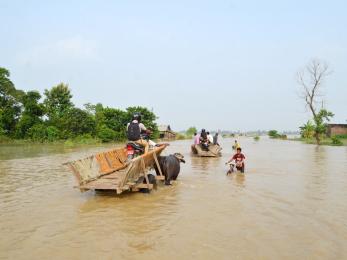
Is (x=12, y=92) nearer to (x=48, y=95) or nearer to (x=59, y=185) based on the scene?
(x=48, y=95)

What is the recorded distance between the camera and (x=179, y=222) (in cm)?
608

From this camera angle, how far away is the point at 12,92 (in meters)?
40.7

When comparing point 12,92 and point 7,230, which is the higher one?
point 12,92

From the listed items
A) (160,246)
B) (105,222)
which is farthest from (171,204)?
(160,246)

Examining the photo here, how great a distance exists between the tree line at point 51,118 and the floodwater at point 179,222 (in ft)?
99.7

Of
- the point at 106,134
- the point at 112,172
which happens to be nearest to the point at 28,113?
the point at 106,134

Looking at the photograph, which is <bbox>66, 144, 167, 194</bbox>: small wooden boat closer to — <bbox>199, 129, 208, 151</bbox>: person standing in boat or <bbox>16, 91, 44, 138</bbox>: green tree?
<bbox>199, 129, 208, 151</bbox>: person standing in boat

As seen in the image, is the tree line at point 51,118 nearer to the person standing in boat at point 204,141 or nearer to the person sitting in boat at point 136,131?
the person standing in boat at point 204,141

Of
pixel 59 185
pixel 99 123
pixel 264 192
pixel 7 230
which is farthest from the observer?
pixel 99 123

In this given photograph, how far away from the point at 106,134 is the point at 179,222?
36911 mm

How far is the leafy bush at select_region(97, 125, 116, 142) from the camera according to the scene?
41.8 metres

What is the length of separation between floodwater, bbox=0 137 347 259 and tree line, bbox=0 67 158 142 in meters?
30.4

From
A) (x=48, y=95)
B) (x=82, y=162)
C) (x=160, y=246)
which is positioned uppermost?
(x=48, y=95)

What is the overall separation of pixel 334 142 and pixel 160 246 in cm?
3599
